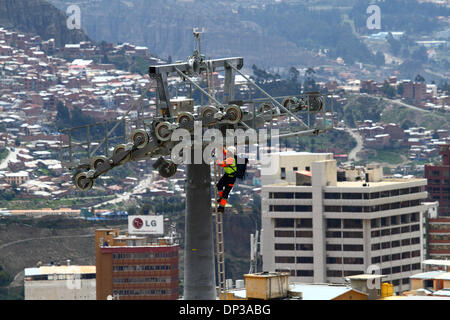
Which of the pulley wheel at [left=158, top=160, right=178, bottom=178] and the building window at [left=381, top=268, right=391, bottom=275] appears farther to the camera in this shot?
the building window at [left=381, top=268, right=391, bottom=275]

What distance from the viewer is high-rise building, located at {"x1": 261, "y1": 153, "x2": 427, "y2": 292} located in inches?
4754

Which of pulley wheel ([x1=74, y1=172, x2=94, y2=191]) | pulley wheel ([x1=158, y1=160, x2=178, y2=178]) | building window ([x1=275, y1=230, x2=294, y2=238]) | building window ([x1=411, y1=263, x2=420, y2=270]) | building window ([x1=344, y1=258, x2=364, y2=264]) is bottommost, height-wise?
building window ([x1=411, y1=263, x2=420, y2=270])

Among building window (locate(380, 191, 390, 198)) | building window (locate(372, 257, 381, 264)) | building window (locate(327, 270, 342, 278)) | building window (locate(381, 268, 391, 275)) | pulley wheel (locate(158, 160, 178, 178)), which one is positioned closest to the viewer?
pulley wheel (locate(158, 160, 178, 178))

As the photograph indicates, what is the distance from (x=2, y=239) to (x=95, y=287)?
36821mm

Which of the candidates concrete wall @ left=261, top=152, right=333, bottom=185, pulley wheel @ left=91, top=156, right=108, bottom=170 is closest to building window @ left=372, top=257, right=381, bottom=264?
concrete wall @ left=261, top=152, right=333, bottom=185

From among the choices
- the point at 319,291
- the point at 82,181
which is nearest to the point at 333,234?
the point at 319,291

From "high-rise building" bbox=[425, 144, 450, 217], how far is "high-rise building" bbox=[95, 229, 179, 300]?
60199mm

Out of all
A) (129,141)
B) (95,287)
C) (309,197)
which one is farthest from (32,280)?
(129,141)

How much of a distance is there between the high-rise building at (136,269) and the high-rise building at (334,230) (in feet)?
49.8

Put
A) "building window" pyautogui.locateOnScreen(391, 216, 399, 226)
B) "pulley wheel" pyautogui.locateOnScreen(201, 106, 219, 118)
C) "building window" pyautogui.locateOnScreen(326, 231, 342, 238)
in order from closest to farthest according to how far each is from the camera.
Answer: "pulley wheel" pyautogui.locateOnScreen(201, 106, 219, 118)
"building window" pyautogui.locateOnScreen(326, 231, 342, 238)
"building window" pyautogui.locateOnScreen(391, 216, 399, 226)

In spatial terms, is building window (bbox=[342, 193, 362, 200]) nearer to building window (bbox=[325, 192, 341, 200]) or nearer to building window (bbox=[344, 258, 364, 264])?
building window (bbox=[325, 192, 341, 200])

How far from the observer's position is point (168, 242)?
14012cm

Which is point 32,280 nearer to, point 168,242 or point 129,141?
point 168,242

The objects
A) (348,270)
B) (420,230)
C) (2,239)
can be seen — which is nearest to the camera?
(348,270)
